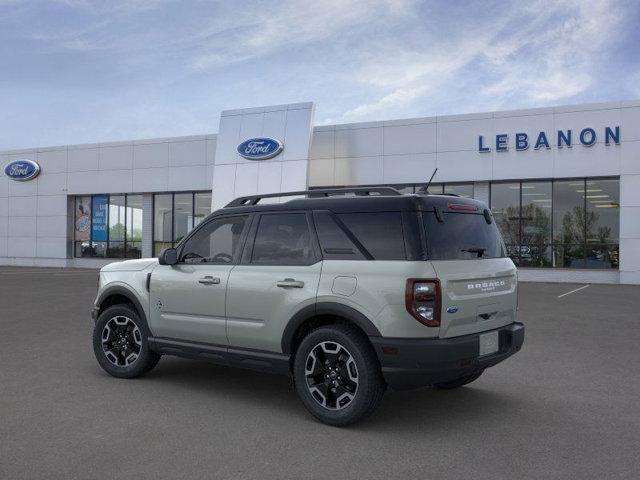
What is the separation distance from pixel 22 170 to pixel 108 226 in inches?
231

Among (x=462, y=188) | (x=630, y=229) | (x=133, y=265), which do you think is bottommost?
(x=133, y=265)

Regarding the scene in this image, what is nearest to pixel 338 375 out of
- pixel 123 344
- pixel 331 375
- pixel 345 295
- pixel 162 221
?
pixel 331 375

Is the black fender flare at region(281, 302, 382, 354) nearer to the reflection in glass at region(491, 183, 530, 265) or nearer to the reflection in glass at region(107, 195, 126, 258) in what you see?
the reflection in glass at region(491, 183, 530, 265)

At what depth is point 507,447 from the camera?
432 cm

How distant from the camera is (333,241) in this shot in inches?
198

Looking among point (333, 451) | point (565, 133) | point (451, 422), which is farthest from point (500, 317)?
point (565, 133)

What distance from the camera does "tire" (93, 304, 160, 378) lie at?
6.27 m

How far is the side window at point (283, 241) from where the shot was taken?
5.23 m

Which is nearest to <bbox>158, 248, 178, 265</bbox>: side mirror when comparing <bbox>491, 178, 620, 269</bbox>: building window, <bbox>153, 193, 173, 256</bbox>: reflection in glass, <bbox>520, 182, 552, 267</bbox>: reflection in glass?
<bbox>491, 178, 620, 269</bbox>: building window

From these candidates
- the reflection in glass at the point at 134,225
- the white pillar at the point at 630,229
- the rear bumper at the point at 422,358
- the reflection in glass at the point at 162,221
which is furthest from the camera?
the reflection in glass at the point at 134,225

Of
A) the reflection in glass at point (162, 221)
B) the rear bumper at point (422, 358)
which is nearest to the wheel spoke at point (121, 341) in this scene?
the rear bumper at point (422, 358)

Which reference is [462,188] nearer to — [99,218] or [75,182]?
[99,218]

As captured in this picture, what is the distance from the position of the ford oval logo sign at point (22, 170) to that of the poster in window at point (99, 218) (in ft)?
12.5

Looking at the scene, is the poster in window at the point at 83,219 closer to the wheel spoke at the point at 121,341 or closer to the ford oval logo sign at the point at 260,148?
the ford oval logo sign at the point at 260,148
